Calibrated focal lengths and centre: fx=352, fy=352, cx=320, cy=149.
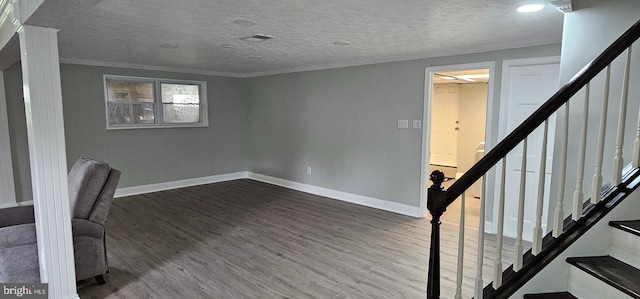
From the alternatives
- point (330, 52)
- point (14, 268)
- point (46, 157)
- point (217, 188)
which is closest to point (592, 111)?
point (330, 52)

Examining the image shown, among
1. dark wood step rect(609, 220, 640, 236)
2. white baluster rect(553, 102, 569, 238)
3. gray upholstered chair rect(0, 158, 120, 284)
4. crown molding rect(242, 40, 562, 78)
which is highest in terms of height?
crown molding rect(242, 40, 562, 78)

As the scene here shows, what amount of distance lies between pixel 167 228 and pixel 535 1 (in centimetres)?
423

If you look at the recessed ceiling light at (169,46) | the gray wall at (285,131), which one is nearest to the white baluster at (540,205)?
the gray wall at (285,131)

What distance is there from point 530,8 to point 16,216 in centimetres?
451

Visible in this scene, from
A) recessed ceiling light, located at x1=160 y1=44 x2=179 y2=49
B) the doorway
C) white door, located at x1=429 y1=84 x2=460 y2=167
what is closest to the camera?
the doorway

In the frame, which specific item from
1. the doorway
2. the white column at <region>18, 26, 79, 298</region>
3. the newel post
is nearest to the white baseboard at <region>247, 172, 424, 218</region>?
the doorway

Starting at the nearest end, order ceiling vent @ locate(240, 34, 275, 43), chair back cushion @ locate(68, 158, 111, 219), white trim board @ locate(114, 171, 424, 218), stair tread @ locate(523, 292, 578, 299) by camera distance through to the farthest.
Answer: stair tread @ locate(523, 292, 578, 299)
chair back cushion @ locate(68, 158, 111, 219)
ceiling vent @ locate(240, 34, 275, 43)
white trim board @ locate(114, 171, 424, 218)

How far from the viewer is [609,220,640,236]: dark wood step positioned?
1.65 meters

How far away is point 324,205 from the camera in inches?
208

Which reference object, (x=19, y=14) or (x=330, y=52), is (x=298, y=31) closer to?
(x=330, y=52)

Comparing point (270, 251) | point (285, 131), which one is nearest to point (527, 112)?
point (270, 251)

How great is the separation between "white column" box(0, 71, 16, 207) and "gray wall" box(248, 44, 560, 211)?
3749mm

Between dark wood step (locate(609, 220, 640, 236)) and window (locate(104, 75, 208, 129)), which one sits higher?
window (locate(104, 75, 208, 129))

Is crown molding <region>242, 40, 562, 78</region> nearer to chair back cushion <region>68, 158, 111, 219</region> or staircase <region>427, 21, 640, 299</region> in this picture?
staircase <region>427, 21, 640, 299</region>
